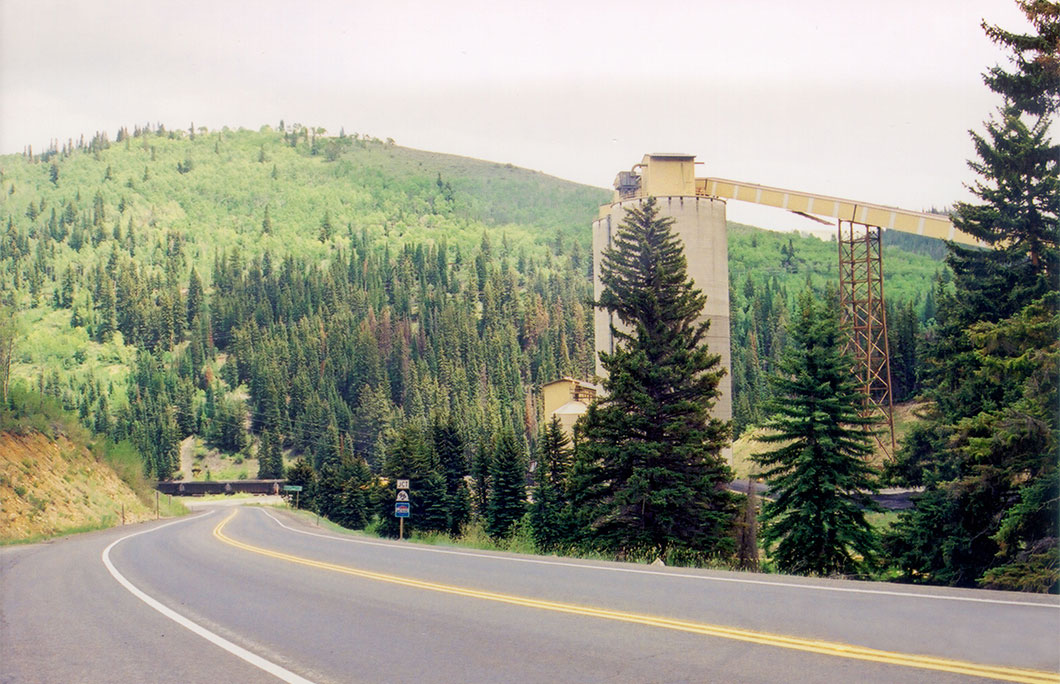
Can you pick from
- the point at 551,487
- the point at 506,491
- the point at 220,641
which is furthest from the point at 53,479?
the point at 220,641

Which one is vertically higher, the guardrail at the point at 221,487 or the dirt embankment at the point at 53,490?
the dirt embankment at the point at 53,490

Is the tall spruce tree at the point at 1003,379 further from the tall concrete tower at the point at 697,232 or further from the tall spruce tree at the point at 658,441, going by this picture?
the tall concrete tower at the point at 697,232

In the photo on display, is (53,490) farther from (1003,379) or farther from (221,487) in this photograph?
(221,487)

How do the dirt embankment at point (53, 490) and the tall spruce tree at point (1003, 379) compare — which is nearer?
the tall spruce tree at point (1003, 379)

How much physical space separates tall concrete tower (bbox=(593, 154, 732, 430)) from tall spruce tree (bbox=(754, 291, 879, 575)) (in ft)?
44.2

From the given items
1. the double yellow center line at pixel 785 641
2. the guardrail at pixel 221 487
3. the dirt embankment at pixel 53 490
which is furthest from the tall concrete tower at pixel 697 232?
the guardrail at pixel 221 487

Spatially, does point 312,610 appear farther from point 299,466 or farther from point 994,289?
point 299,466

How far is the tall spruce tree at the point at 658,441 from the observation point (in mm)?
29734

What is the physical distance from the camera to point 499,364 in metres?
185

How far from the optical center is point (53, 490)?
45.5 metres

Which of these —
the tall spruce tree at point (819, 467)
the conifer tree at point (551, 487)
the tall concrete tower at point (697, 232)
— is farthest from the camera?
the conifer tree at point (551, 487)

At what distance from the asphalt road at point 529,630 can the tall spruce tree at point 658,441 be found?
14.6m

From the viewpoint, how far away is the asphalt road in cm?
734

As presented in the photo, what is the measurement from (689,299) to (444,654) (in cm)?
2579
